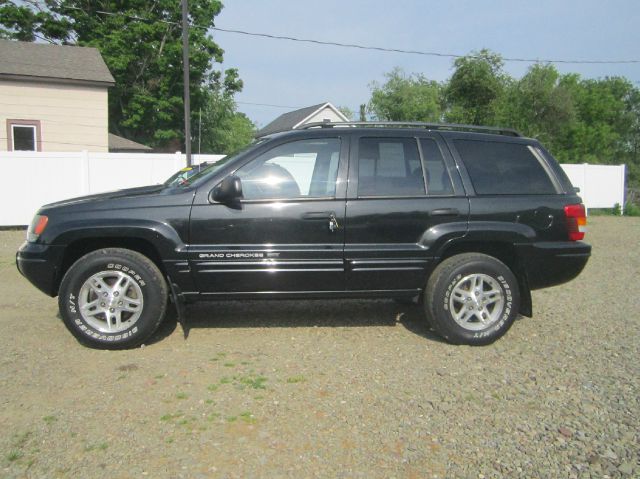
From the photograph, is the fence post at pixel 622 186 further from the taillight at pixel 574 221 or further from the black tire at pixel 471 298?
the black tire at pixel 471 298

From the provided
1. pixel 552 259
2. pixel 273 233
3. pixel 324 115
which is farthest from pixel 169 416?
pixel 324 115

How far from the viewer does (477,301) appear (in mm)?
4793

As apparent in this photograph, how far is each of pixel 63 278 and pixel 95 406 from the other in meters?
1.38

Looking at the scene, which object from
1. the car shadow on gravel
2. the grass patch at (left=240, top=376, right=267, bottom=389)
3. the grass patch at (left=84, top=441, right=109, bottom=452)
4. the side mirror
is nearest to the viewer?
the grass patch at (left=84, top=441, right=109, bottom=452)

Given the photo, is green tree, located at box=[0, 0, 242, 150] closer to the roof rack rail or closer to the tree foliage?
Answer: the tree foliage

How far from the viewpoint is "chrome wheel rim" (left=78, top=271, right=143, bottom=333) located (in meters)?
4.50

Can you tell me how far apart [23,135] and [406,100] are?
4396 cm

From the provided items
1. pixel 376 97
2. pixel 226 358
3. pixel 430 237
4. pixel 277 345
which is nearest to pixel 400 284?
pixel 430 237

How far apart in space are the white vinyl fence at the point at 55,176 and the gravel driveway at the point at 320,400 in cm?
887

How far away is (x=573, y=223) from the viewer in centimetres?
486

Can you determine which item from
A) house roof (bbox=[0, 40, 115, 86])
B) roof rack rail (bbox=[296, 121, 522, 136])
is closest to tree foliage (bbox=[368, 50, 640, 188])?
house roof (bbox=[0, 40, 115, 86])

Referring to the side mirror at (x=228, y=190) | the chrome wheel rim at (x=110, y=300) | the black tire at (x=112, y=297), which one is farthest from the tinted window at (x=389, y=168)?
the chrome wheel rim at (x=110, y=300)

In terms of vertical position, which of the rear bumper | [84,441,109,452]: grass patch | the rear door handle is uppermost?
the rear door handle

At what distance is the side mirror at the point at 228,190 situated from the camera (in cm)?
440
